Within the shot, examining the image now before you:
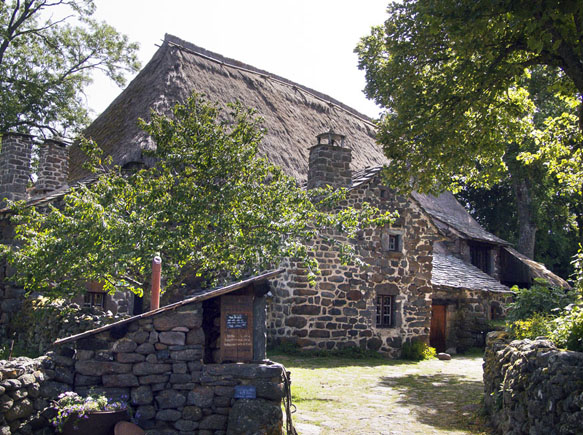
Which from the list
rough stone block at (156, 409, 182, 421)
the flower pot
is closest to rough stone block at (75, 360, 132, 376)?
the flower pot

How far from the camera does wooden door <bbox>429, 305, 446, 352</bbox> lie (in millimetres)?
17922

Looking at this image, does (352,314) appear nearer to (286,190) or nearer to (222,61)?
(286,190)

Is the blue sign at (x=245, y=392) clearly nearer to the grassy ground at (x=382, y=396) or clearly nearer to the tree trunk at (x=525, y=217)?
the grassy ground at (x=382, y=396)

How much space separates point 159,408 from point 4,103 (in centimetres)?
1772

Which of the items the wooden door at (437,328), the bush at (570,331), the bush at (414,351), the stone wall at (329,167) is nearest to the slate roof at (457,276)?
the wooden door at (437,328)

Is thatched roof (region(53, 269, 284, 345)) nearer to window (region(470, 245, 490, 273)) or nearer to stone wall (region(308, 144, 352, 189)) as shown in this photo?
stone wall (region(308, 144, 352, 189))

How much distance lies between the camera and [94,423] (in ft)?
18.7

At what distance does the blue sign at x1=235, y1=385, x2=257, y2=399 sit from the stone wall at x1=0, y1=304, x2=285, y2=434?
5 cm

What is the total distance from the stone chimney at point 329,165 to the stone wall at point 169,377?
824 centimetres

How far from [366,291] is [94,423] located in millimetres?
9762

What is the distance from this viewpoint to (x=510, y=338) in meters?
8.20

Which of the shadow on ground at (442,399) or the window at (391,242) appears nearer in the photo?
the shadow on ground at (442,399)

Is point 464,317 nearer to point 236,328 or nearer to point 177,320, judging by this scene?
point 236,328

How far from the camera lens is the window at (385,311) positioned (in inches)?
591
